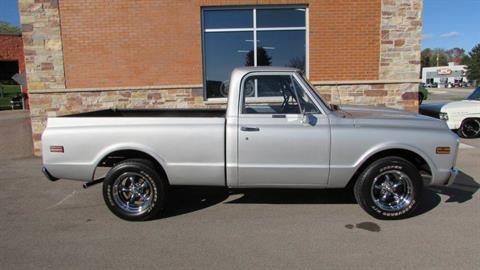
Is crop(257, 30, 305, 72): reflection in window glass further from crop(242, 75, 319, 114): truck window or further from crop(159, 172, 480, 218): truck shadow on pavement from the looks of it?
crop(242, 75, 319, 114): truck window

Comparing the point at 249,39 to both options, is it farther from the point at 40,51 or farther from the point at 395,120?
the point at 395,120

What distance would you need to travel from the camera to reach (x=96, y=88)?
31.6 feet

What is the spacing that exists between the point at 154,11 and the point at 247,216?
646cm

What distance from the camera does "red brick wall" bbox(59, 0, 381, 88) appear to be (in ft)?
30.9

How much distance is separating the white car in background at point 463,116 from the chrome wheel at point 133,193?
901 centimetres

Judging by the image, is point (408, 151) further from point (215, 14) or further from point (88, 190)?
point (215, 14)

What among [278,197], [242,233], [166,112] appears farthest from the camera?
[166,112]

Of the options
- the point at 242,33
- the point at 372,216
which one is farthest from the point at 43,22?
the point at 372,216

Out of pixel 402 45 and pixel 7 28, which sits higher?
pixel 7 28

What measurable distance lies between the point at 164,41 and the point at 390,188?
677 cm

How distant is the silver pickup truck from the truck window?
13 mm

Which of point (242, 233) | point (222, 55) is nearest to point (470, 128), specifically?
point (222, 55)

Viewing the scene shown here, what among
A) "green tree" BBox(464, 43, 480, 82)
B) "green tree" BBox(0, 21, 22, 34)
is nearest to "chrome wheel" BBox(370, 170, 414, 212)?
"green tree" BBox(0, 21, 22, 34)

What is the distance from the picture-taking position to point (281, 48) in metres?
10.1
